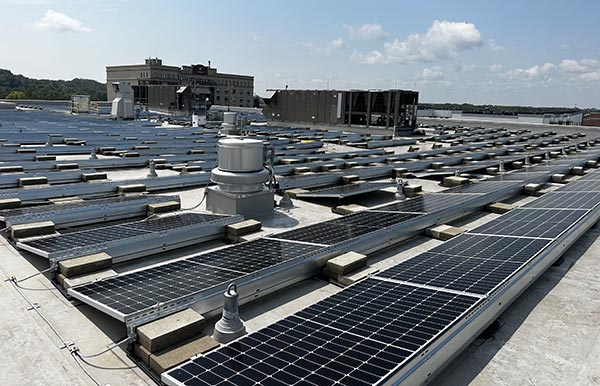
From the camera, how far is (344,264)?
10094 mm

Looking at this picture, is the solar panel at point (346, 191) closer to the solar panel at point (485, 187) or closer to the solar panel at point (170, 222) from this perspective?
the solar panel at point (485, 187)

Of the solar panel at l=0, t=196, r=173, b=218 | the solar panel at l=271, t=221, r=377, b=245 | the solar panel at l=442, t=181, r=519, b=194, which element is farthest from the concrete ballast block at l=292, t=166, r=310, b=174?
the solar panel at l=271, t=221, r=377, b=245

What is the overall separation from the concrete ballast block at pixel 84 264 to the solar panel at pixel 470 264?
6.08 meters

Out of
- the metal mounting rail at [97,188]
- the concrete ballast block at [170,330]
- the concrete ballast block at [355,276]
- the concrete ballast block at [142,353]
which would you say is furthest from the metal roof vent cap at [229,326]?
the metal mounting rail at [97,188]

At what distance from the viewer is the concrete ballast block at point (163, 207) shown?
14923mm

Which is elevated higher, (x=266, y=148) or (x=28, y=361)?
(x=266, y=148)

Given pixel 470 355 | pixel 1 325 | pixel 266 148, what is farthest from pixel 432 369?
pixel 266 148

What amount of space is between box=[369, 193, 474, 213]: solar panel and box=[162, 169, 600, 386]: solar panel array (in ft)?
14.7

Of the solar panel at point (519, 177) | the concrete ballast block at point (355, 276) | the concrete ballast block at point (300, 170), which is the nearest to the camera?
the concrete ballast block at point (355, 276)

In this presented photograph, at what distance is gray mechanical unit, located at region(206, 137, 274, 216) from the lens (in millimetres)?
15008

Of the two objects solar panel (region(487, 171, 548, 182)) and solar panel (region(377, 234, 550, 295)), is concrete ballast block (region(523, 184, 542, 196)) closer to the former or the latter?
solar panel (region(487, 171, 548, 182))

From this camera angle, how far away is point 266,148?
16562 mm

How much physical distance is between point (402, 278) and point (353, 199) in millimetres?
10484

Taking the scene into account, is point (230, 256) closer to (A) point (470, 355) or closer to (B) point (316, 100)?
(A) point (470, 355)
